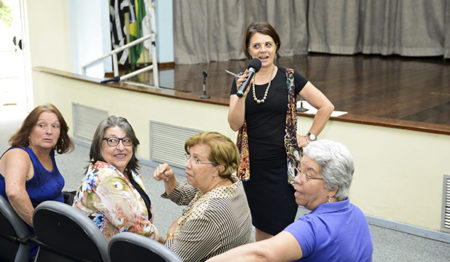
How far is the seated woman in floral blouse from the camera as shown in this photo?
83.7 inches

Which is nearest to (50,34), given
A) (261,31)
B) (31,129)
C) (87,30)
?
(87,30)

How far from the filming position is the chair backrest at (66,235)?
1.94 meters

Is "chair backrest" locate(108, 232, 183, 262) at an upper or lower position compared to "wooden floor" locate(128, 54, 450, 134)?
upper

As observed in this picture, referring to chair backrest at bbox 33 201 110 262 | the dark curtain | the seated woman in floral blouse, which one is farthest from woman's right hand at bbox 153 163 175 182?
the dark curtain

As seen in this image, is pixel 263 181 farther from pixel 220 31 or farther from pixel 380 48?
pixel 380 48

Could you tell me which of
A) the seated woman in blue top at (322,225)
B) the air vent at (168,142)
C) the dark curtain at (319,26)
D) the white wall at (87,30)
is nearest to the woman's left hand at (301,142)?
the seated woman in blue top at (322,225)

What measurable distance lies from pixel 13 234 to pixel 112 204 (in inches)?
19.6

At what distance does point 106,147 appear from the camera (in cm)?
233

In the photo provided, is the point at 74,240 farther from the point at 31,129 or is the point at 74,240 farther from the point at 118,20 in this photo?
the point at 118,20

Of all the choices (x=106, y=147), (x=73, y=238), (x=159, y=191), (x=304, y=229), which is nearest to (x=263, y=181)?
(x=106, y=147)

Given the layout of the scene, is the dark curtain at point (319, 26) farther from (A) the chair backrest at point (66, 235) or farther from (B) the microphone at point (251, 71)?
(A) the chair backrest at point (66, 235)

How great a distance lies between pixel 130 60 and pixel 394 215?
5150 mm

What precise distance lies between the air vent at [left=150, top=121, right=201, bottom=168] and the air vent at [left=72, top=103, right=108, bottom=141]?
743 mm

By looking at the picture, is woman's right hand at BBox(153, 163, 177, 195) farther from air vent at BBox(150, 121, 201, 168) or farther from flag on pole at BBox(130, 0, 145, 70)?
flag on pole at BBox(130, 0, 145, 70)
